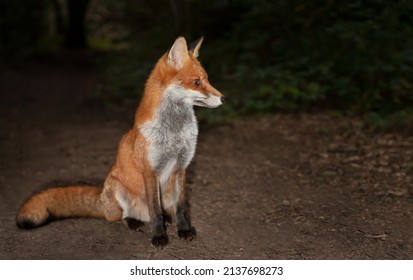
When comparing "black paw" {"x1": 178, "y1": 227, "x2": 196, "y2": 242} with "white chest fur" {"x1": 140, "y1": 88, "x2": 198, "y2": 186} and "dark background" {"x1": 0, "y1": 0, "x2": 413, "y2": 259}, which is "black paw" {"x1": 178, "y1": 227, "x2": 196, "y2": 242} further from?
"white chest fur" {"x1": 140, "y1": 88, "x2": 198, "y2": 186}

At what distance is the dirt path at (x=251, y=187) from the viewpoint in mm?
4574

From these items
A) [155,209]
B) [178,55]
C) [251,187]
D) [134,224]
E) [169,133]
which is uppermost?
[178,55]

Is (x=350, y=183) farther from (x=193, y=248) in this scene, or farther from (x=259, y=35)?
(x=259, y=35)

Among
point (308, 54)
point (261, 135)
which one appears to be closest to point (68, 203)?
point (261, 135)

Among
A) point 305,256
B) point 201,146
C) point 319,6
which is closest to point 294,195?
point 305,256

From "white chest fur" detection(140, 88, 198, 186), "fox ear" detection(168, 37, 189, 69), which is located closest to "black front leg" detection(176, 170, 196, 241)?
"white chest fur" detection(140, 88, 198, 186)

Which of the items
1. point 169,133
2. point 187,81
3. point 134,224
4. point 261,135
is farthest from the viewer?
point 261,135

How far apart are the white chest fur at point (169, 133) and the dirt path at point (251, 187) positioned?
78 centimetres

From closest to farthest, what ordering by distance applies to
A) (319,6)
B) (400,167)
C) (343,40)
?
(400,167), (343,40), (319,6)

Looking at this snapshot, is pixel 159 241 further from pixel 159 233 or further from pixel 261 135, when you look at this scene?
pixel 261 135

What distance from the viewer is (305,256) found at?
437 centimetres

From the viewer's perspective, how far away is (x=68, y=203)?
16.9 feet

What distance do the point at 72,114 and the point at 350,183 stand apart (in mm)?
6794

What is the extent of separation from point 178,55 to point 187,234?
1.59 meters
